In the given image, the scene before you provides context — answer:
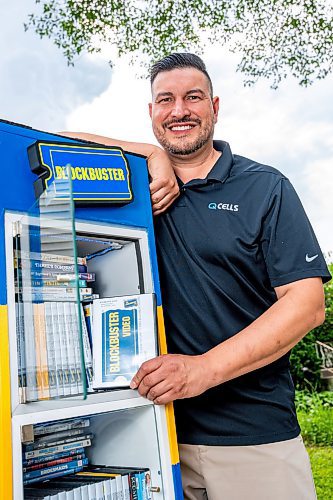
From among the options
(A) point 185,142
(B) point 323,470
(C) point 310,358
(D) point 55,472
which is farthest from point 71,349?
(C) point 310,358

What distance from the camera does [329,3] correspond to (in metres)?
5.63

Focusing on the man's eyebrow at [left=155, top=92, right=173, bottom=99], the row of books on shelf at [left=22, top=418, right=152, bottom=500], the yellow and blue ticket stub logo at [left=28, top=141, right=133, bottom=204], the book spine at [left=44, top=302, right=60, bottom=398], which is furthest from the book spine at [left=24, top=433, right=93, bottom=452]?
the man's eyebrow at [left=155, top=92, right=173, bottom=99]

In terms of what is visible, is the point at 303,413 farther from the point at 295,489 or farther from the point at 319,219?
the point at 295,489

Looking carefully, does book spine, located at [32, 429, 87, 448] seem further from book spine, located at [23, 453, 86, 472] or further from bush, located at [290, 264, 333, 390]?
bush, located at [290, 264, 333, 390]

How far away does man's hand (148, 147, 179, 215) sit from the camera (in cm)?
185

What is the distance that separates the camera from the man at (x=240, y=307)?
1.83 metres

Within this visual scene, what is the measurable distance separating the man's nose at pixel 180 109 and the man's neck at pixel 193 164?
0.41 feet

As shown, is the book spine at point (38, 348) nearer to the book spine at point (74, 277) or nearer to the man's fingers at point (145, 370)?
the book spine at point (74, 277)

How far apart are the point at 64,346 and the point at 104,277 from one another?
17.2 inches

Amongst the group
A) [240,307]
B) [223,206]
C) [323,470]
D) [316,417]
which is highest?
[223,206]

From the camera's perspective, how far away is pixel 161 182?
6.08 feet

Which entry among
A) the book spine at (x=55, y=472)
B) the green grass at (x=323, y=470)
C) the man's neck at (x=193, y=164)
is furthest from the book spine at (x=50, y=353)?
the green grass at (x=323, y=470)

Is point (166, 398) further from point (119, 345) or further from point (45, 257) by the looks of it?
point (45, 257)

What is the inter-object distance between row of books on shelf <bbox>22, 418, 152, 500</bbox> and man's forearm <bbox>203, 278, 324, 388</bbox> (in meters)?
0.32
